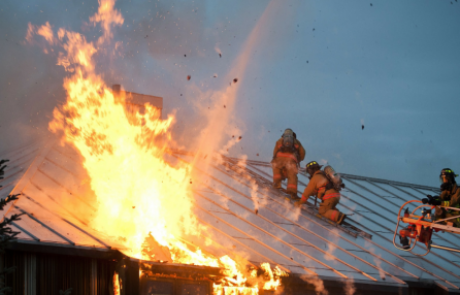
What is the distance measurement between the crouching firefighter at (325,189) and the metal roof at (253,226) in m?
0.43

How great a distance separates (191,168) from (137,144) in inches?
75.3

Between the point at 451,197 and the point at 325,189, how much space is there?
11.4 feet

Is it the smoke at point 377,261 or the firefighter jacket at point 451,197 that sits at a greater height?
the firefighter jacket at point 451,197

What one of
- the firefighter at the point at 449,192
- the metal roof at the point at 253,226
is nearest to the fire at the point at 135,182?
the metal roof at the point at 253,226

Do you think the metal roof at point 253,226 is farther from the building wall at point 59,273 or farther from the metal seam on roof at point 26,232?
the building wall at point 59,273

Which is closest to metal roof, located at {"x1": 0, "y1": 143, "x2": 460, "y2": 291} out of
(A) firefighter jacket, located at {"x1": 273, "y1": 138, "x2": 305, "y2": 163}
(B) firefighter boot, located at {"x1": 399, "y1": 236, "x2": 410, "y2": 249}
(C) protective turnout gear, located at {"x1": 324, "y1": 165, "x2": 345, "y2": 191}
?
(B) firefighter boot, located at {"x1": 399, "y1": 236, "x2": 410, "y2": 249}

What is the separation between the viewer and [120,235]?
882 cm

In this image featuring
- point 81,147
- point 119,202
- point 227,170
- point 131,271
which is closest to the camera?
point 131,271

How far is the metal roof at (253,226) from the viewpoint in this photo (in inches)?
345

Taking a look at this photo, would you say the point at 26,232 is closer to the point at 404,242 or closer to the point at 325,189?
the point at 325,189

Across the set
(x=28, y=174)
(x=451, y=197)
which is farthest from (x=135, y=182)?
(x=451, y=197)

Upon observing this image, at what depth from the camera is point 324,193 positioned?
43.3ft

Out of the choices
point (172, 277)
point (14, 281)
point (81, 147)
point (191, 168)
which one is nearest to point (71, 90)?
point (81, 147)

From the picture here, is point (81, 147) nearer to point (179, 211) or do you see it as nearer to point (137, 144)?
point (137, 144)
